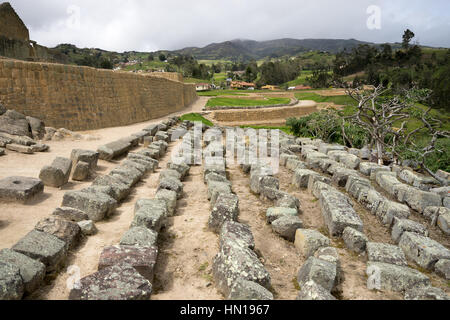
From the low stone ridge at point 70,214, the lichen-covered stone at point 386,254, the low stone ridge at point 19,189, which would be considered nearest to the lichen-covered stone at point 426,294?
the lichen-covered stone at point 386,254

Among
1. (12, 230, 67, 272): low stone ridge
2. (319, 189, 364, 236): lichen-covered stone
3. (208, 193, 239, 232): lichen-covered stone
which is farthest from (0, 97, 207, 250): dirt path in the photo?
(319, 189, 364, 236): lichen-covered stone

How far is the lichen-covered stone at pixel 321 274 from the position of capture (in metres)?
3.59

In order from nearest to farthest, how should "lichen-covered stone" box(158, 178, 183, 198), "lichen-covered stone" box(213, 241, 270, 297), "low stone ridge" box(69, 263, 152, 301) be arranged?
"low stone ridge" box(69, 263, 152, 301), "lichen-covered stone" box(213, 241, 270, 297), "lichen-covered stone" box(158, 178, 183, 198)

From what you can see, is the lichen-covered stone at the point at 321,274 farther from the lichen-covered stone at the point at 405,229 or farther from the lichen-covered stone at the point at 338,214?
the lichen-covered stone at the point at 405,229

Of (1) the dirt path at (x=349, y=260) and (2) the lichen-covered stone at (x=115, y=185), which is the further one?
(2) the lichen-covered stone at (x=115, y=185)

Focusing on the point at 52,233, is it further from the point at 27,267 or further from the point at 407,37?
the point at 407,37

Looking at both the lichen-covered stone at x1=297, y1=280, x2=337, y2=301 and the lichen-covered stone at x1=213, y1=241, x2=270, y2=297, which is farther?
the lichen-covered stone at x1=213, y1=241, x2=270, y2=297

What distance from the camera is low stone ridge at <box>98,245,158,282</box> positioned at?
3459 millimetres

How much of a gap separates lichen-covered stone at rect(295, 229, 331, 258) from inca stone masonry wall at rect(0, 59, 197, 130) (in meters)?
11.4

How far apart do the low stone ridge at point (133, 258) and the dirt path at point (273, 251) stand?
58.9 inches

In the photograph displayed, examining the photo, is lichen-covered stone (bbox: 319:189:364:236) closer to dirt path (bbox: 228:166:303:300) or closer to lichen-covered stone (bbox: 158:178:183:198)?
dirt path (bbox: 228:166:303:300)

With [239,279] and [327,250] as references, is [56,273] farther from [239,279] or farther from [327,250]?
[327,250]

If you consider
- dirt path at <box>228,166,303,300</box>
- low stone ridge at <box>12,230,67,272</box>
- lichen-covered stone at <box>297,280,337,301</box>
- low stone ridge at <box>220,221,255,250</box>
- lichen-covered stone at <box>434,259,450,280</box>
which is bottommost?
lichen-covered stone at <box>434,259,450,280</box>

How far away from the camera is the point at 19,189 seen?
17.4ft
